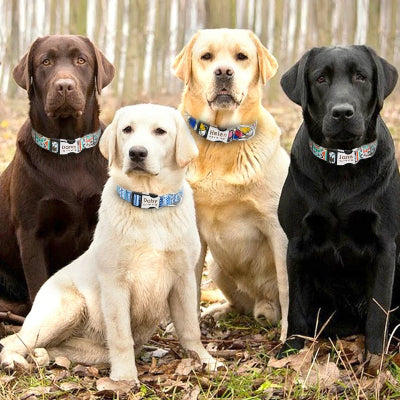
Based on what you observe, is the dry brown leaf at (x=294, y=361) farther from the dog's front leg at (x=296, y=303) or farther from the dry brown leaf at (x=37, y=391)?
the dry brown leaf at (x=37, y=391)

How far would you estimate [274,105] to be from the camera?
10.6 meters

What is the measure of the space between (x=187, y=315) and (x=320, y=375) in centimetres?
71

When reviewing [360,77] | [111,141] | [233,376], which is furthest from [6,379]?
[360,77]

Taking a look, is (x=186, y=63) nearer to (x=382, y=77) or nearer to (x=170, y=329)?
(x=382, y=77)

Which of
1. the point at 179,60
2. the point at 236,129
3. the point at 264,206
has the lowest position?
the point at 264,206

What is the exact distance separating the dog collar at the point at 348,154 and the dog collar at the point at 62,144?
54.7 inches

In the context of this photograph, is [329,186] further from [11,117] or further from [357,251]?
[11,117]

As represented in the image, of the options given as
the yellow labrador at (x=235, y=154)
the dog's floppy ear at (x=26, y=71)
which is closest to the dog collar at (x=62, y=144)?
the dog's floppy ear at (x=26, y=71)

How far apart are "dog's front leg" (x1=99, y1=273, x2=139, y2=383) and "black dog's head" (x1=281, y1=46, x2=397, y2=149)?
121cm

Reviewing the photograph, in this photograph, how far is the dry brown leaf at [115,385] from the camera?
3.52 metres

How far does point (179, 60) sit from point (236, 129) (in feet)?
1.77

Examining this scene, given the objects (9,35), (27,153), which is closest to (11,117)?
(9,35)

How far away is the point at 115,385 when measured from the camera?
11.7 ft

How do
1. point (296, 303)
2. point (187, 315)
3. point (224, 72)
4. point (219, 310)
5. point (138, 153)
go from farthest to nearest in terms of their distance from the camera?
point (219, 310) → point (224, 72) → point (296, 303) → point (187, 315) → point (138, 153)
